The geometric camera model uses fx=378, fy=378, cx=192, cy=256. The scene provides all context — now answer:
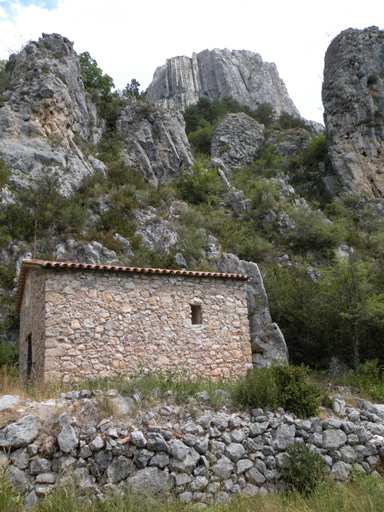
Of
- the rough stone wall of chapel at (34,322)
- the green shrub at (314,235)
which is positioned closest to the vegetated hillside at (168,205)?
the green shrub at (314,235)

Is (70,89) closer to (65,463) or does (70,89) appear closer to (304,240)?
(304,240)

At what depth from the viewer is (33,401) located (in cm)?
736

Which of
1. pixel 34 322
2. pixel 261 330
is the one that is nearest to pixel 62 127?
pixel 34 322

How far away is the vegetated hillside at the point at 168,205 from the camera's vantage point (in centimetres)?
1527

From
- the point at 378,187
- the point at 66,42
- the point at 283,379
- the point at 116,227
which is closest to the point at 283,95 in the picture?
the point at 378,187

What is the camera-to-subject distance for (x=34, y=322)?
38.8 feet

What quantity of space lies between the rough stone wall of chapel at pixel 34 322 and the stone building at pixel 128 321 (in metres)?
0.03

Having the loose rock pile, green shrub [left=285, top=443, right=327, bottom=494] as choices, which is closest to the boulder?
the loose rock pile

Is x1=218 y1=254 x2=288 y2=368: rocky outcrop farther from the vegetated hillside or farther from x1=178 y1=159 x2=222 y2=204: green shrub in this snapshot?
x1=178 y1=159 x2=222 y2=204: green shrub

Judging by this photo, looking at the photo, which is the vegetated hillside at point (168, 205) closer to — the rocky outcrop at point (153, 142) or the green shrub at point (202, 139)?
the rocky outcrop at point (153, 142)

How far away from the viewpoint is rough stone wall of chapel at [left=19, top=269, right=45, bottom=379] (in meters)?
10.6

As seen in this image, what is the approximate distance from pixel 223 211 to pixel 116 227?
979 cm

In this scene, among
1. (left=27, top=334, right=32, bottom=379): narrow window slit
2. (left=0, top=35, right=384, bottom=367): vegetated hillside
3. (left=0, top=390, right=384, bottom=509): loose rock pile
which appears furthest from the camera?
(left=0, top=35, right=384, bottom=367): vegetated hillside

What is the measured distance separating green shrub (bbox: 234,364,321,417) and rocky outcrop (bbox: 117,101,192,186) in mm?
23420
